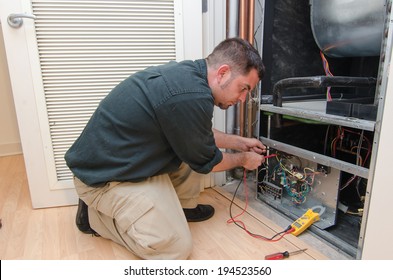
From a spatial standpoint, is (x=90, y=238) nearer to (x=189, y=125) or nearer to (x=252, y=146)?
(x=189, y=125)

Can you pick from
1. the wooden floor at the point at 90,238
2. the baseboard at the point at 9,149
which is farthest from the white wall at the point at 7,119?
the wooden floor at the point at 90,238

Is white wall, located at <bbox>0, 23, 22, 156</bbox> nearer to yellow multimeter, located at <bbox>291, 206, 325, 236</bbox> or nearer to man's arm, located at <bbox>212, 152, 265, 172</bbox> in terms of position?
man's arm, located at <bbox>212, 152, 265, 172</bbox>

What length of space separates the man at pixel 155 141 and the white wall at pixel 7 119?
1.36 metres

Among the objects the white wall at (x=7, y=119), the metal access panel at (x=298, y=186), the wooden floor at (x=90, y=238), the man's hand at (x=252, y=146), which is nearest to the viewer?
the wooden floor at (x=90, y=238)

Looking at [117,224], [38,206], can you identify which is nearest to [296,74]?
[117,224]

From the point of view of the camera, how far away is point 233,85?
960mm

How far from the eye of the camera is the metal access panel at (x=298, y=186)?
113cm

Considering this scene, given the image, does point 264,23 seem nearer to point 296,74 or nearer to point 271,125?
point 296,74

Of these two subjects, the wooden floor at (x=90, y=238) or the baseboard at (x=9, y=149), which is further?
the baseboard at (x=9, y=149)

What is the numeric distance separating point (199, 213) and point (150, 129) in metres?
0.51

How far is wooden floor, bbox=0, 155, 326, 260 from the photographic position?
1020 millimetres

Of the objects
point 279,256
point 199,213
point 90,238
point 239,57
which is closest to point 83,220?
point 90,238

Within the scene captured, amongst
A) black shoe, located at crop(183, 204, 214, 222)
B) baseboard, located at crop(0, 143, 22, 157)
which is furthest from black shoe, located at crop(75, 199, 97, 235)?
baseboard, located at crop(0, 143, 22, 157)

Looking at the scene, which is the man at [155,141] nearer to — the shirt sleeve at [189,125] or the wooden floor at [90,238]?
the shirt sleeve at [189,125]
